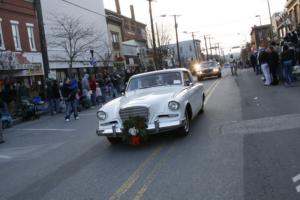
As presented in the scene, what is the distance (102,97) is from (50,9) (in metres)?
13.2

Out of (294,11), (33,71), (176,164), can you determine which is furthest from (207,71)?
(176,164)

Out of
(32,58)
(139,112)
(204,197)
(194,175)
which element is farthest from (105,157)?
(32,58)

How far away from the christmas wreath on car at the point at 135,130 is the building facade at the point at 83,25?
64.4 feet

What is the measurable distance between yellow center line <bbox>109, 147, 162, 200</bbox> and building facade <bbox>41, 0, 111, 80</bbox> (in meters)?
20.8

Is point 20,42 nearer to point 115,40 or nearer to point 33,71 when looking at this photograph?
point 33,71

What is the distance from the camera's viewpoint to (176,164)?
7254 mm

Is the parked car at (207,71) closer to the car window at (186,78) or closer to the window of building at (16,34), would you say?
the window of building at (16,34)

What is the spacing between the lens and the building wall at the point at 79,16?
34250 millimetres

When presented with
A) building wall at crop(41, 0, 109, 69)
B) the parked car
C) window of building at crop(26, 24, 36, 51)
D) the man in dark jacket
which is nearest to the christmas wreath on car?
the man in dark jacket

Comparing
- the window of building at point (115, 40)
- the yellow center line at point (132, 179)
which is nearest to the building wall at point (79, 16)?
the window of building at point (115, 40)

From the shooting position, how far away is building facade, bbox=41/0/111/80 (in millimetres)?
34281

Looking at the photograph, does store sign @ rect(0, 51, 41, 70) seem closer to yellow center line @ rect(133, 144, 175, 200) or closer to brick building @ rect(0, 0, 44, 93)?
brick building @ rect(0, 0, 44, 93)

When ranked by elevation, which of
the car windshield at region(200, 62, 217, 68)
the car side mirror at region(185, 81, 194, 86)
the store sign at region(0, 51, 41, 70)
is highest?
the store sign at region(0, 51, 41, 70)

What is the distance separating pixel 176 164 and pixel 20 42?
2397cm
